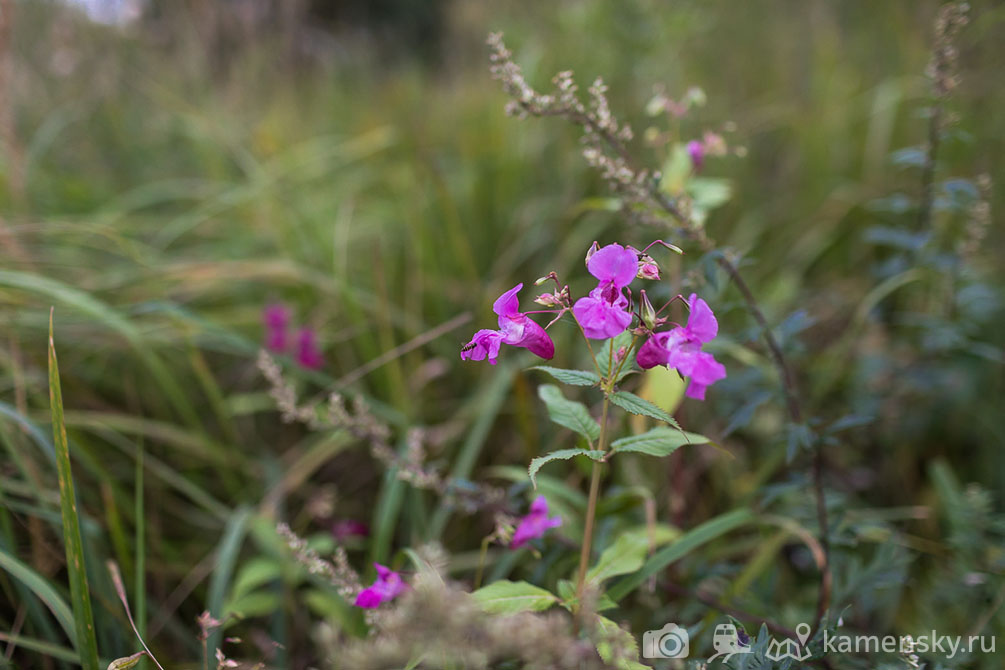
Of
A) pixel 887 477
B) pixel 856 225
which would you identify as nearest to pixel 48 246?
pixel 887 477

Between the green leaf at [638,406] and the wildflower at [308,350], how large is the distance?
1.04 m

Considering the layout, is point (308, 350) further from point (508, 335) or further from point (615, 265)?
point (615, 265)

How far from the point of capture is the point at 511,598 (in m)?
0.79

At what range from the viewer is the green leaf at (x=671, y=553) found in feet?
3.21

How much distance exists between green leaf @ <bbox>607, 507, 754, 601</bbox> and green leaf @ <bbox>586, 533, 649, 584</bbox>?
0.22ft

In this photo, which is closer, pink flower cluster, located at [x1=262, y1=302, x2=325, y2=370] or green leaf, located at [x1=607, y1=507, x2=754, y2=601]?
green leaf, located at [x1=607, y1=507, x2=754, y2=601]

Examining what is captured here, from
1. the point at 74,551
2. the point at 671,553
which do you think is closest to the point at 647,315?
the point at 671,553

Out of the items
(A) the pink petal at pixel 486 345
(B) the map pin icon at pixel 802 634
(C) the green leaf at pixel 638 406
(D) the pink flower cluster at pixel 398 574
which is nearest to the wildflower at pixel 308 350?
(D) the pink flower cluster at pixel 398 574

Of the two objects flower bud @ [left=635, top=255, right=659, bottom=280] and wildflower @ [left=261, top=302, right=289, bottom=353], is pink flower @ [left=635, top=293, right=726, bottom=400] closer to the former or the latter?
flower bud @ [left=635, top=255, right=659, bottom=280]

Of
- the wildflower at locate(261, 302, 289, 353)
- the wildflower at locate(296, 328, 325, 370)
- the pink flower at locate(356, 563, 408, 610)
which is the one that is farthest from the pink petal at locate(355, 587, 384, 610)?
the wildflower at locate(261, 302, 289, 353)

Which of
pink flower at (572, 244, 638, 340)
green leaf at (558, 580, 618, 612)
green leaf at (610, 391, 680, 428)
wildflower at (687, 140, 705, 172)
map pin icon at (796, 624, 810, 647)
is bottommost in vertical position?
map pin icon at (796, 624, 810, 647)

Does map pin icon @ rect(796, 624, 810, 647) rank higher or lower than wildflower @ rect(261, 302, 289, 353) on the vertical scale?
lower

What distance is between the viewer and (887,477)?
69.0 inches

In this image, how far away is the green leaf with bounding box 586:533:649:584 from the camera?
886 millimetres
